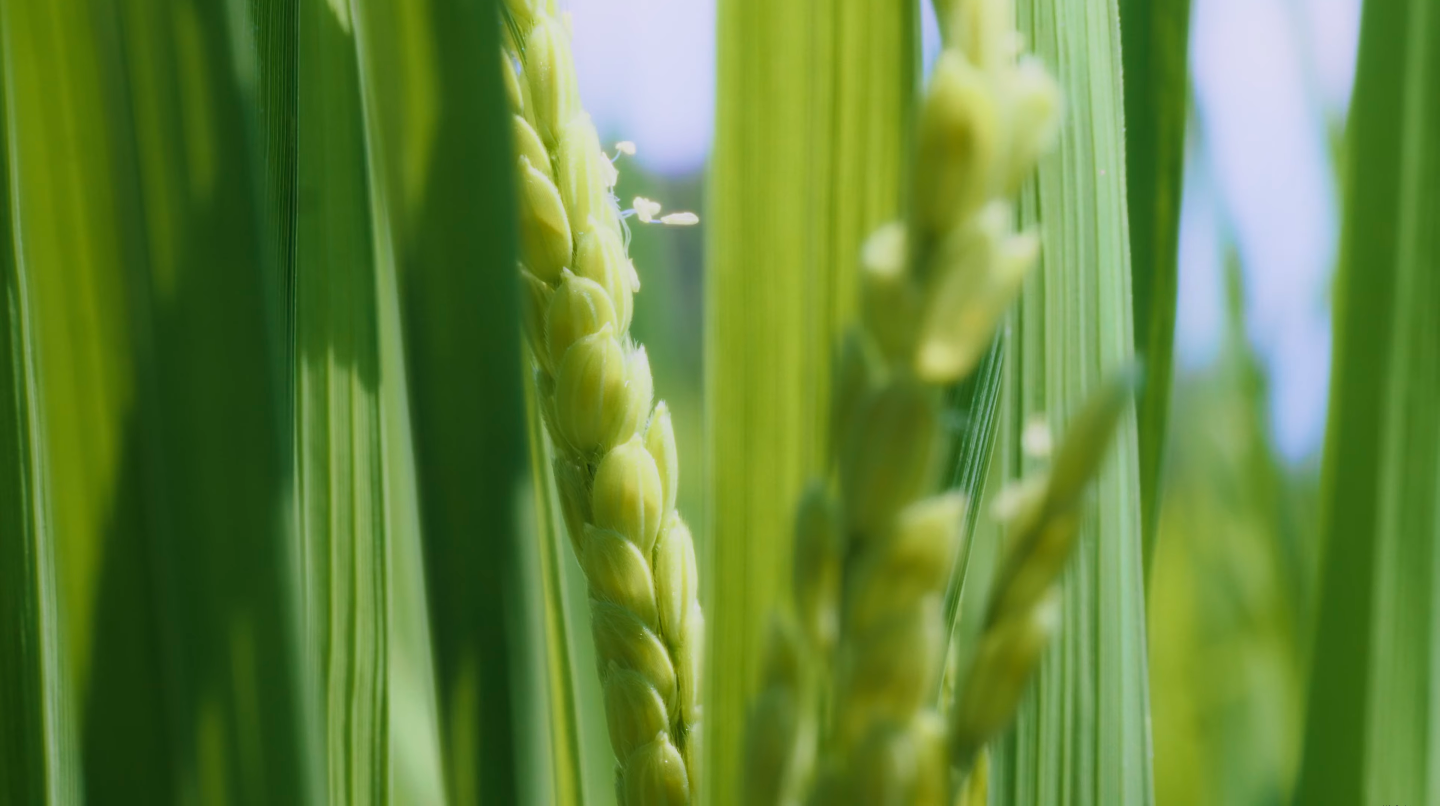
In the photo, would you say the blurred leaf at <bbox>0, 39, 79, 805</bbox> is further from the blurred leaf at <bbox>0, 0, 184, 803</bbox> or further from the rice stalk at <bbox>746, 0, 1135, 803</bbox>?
the rice stalk at <bbox>746, 0, 1135, 803</bbox>

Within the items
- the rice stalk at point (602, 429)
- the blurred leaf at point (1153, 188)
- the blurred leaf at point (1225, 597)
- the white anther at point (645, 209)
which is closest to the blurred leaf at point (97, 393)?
the rice stalk at point (602, 429)

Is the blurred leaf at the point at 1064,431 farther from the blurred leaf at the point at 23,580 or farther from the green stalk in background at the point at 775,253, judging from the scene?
the blurred leaf at the point at 23,580

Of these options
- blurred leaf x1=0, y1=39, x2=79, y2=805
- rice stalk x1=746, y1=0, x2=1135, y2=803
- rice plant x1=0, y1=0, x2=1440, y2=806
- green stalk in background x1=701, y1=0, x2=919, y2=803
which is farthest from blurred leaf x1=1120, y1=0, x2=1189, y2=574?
blurred leaf x1=0, y1=39, x2=79, y2=805

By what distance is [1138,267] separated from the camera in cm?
47

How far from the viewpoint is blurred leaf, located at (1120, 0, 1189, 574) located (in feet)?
1.50

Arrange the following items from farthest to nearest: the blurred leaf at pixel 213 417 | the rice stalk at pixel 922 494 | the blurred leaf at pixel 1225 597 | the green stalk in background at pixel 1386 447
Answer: the blurred leaf at pixel 1225 597 < the green stalk in background at pixel 1386 447 < the blurred leaf at pixel 213 417 < the rice stalk at pixel 922 494

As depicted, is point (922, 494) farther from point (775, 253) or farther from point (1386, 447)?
point (1386, 447)

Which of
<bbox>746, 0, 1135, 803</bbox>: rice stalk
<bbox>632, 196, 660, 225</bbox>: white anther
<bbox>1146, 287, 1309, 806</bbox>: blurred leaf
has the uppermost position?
<bbox>632, 196, 660, 225</bbox>: white anther

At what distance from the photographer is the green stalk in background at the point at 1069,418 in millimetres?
364

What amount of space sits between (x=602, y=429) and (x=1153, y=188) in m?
0.30

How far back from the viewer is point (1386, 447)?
37 cm

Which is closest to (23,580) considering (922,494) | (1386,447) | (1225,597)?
(922,494)

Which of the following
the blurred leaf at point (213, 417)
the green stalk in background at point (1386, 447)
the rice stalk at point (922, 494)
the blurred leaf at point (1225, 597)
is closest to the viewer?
the rice stalk at point (922, 494)

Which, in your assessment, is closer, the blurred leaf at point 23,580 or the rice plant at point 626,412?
the rice plant at point 626,412
